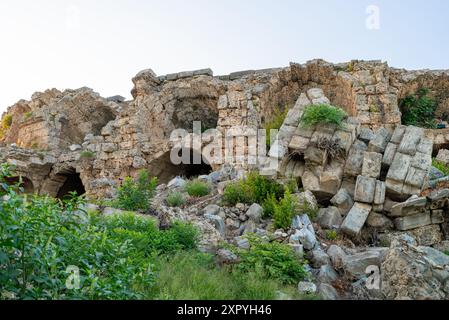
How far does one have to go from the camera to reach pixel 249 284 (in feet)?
12.9

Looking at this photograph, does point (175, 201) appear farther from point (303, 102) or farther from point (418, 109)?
point (418, 109)

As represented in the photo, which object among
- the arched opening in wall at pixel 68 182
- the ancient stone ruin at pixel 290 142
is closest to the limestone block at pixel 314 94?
the ancient stone ruin at pixel 290 142

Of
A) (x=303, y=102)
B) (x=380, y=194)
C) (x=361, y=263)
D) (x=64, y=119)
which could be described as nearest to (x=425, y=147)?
(x=380, y=194)

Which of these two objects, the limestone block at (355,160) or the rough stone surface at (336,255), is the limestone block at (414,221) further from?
the rough stone surface at (336,255)

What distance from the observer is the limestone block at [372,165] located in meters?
6.70

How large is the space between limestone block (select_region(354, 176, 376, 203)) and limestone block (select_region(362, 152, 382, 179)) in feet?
0.53

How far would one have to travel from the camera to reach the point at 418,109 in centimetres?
1191

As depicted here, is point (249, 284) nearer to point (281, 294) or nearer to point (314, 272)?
point (281, 294)

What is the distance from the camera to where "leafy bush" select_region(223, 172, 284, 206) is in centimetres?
695

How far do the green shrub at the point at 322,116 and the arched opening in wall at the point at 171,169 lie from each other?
5.17 m

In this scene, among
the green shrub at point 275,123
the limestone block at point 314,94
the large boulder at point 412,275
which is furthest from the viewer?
the green shrub at point 275,123

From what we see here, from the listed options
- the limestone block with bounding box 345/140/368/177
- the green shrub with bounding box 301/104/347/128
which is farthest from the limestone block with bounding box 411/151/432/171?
the green shrub with bounding box 301/104/347/128

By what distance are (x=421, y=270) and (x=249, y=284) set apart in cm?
185
